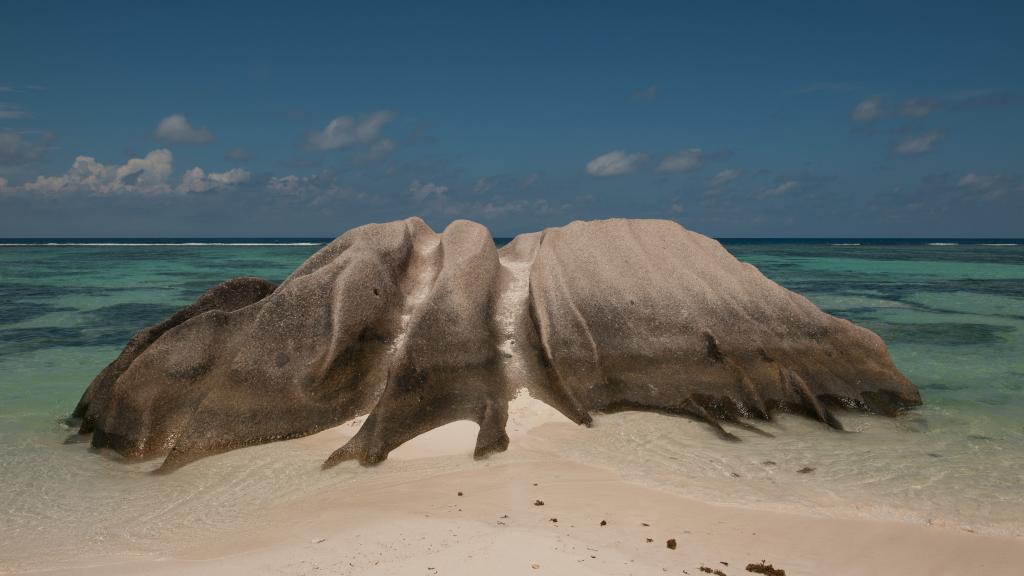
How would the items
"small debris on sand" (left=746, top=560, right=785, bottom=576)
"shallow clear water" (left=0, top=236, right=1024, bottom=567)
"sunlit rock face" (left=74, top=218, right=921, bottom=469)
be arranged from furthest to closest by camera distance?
"sunlit rock face" (left=74, top=218, right=921, bottom=469), "shallow clear water" (left=0, top=236, right=1024, bottom=567), "small debris on sand" (left=746, top=560, right=785, bottom=576)

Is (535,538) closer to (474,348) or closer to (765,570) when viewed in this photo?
(765,570)

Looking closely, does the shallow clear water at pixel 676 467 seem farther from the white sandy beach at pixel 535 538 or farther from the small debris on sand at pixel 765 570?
the small debris on sand at pixel 765 570

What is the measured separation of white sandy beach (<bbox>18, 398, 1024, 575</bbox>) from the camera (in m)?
4.79

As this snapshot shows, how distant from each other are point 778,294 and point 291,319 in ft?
21.0

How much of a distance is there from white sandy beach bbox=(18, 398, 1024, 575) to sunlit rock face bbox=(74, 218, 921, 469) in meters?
1.00

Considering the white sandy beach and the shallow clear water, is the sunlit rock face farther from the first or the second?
the white sandy beach

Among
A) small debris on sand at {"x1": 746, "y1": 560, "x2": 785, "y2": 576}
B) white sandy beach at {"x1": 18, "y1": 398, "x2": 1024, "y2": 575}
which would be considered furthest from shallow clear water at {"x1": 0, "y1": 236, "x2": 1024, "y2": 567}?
small debris on sand at {"x1": 746, "y1": 560, "x2": 785, "y2": 576}

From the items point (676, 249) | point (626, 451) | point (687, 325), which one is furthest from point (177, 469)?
point (676, 249)

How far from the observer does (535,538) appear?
508 centimetres

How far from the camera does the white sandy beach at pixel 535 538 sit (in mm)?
4785

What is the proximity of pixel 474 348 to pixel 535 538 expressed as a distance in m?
3.28

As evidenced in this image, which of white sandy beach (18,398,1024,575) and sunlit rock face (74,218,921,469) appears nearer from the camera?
white sandy beach (18,398,1024,575)

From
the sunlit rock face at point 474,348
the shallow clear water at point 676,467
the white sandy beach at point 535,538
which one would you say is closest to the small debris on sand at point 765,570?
the white sandy beach at point 535,538

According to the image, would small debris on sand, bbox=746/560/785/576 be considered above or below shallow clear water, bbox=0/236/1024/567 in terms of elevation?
above
